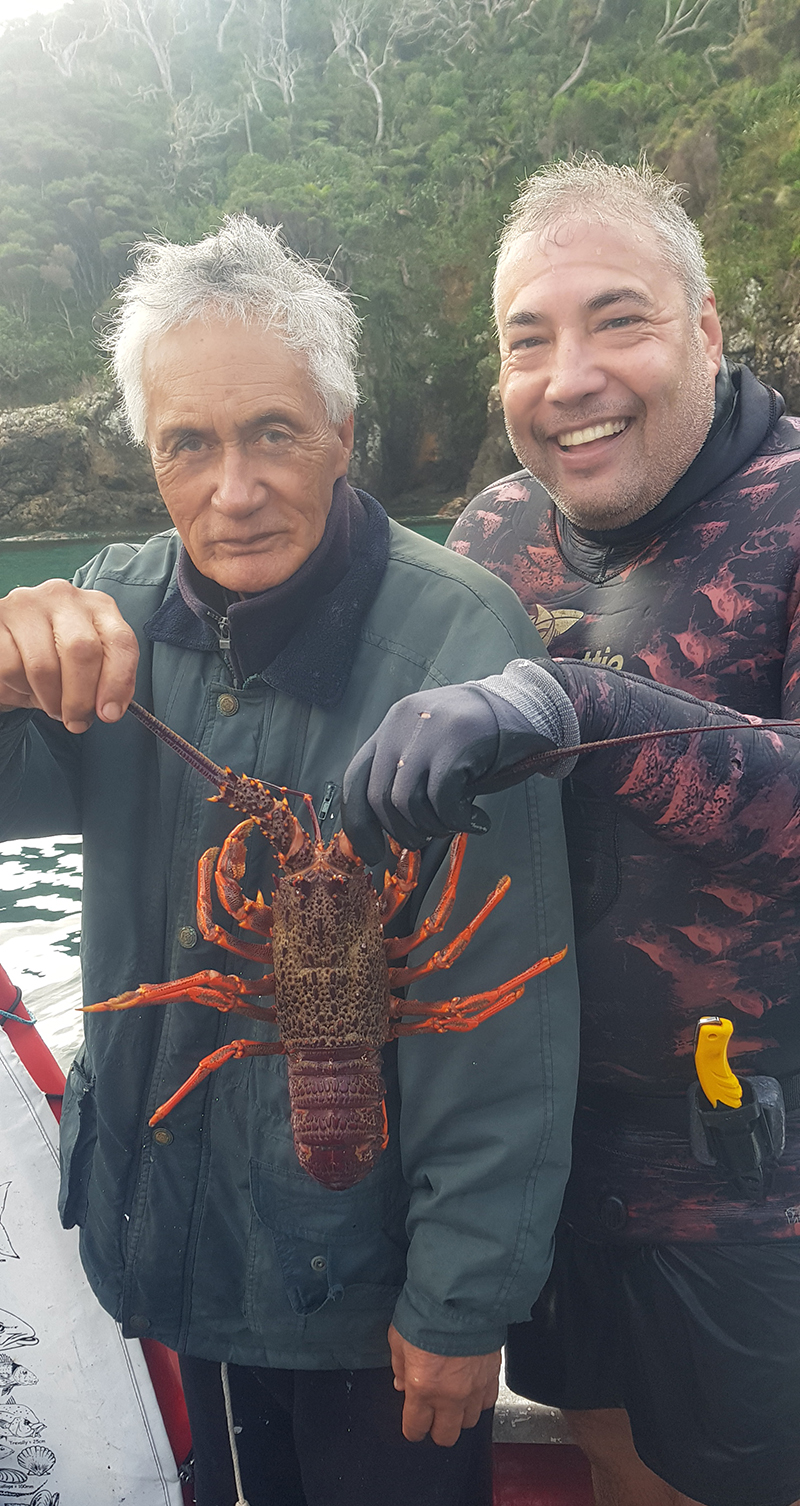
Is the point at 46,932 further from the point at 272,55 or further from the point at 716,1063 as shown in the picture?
the point at 272,55

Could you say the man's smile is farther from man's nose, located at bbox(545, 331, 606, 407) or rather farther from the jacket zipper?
the jacket zipper

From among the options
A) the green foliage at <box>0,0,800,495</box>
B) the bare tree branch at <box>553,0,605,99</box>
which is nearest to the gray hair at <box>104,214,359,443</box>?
the green foliage at <box>0,0,800,495</box>

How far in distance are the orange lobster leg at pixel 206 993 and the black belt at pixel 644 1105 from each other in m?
0.77

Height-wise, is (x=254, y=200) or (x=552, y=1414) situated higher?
(x=254, y=200)

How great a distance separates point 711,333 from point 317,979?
1690mm

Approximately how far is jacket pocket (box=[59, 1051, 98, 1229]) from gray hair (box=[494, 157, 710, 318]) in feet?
6.56

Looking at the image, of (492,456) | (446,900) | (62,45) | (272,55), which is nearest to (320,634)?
(446,900)

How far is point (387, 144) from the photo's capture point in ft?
149

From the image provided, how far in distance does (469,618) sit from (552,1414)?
2330 millimetres

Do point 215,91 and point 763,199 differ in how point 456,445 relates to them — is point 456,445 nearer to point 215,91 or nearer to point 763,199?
point 763,199

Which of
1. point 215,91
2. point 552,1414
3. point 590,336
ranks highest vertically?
point 215,91

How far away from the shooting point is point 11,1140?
2223mm

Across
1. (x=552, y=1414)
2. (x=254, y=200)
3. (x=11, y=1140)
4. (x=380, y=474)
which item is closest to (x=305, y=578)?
(x=11, y=1140)

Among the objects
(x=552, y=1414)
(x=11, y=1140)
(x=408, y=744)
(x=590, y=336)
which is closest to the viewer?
(x=408, y=744)
